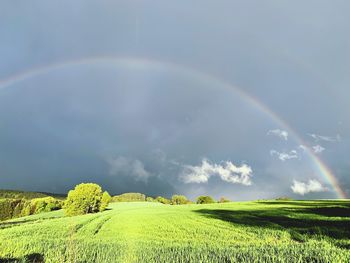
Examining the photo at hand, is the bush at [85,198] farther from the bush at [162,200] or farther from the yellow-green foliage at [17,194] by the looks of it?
the yellow-green foliage at [17,194]

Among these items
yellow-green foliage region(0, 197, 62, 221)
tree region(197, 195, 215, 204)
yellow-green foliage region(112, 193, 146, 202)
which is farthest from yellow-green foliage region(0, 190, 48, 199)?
tree region(197, 195, 215, 204)

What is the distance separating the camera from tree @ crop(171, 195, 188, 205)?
521 ft

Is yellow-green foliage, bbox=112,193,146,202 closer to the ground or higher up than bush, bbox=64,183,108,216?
higher up

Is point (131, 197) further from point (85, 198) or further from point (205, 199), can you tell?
point (85, 198)

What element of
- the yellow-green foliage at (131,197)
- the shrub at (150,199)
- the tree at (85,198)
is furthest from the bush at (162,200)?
the tree at (85,198)

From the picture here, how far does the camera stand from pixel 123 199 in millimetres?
172250

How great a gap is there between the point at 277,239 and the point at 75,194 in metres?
56.6

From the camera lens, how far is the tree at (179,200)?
158875 mm

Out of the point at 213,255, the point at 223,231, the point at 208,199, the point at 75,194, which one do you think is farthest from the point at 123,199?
the point at 213,255

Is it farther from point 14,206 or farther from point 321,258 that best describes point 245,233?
point 14,206

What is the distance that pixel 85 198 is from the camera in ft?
228

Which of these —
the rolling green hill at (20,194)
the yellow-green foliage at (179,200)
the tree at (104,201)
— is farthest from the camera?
the rolling green hill at (20,194)

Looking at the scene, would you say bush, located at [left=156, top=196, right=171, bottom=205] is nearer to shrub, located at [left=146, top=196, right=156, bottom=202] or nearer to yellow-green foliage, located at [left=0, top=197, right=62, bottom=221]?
shrub, located at [left=146, top=196, right=156, bottom=202]

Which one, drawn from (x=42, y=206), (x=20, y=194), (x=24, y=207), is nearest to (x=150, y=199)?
(x=42, y=206)
